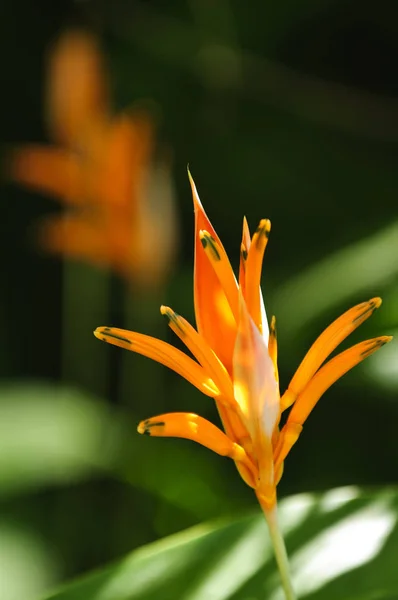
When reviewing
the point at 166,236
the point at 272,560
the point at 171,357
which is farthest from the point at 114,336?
the point at 166,236

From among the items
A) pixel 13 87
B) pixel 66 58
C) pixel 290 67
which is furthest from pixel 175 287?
pixel 13 87

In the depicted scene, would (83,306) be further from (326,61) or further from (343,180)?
(326,61)

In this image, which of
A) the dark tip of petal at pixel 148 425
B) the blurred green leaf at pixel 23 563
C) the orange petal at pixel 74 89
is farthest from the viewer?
the orange petal at pixel 74 89

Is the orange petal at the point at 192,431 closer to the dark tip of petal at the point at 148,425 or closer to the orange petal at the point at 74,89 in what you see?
the dark tip of petal at the point at 148,425

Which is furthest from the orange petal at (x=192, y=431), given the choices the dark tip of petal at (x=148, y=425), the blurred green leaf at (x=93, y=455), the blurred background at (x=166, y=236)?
the blurred green leaf at (x=93, y=455)

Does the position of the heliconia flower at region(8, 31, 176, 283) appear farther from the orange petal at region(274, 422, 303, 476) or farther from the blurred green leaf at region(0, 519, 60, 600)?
the orange petal at region(274, 422, 303, 476)

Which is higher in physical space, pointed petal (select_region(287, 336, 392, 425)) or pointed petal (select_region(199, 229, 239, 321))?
pointed petal (select_region(199, 229, 239, 321))

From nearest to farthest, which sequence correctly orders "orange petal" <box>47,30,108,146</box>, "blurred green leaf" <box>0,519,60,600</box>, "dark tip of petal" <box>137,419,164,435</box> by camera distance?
"dark tip of petal" <box>137,419,164,435</box> → "blurred green leaf" <box>0,519,60,600</box> → "orange petal" <box>47,30,108,146</box>

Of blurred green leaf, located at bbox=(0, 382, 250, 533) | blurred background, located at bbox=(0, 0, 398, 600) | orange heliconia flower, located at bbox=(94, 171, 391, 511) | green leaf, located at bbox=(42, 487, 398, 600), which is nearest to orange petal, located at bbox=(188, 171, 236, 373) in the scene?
orange heliconia flower, located at bbox=(94, 171, 391, 511)
